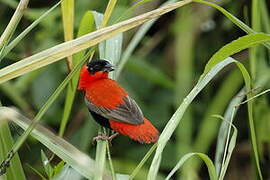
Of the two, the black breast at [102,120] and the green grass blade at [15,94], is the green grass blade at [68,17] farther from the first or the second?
the green grass blade at [15,94]

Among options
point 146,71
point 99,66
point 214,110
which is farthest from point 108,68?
point 214,110

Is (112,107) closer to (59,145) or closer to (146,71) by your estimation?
(59,145)

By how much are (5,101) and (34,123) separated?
2323mm

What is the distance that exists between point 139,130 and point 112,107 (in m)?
0.19

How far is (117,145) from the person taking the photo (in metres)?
3.60

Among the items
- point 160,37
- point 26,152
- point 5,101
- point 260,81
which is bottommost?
point 26,152

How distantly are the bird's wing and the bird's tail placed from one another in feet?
0.06

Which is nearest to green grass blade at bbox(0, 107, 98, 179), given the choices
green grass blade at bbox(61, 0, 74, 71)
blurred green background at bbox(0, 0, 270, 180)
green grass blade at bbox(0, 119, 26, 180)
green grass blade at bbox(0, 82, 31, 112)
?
green grass blade at bbox(0, 119, 26, 180)

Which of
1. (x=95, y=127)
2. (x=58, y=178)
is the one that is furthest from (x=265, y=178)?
(x=58, y=178)

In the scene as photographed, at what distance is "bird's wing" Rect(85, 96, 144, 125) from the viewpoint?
6.89 ft

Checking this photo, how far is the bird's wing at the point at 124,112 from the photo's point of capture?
2100 millimetres

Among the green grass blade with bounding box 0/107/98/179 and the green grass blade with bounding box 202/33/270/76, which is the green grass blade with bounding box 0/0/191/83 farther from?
the green grass blade with bounding box 202/33/270/76

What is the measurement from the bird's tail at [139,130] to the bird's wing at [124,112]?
0.02 meters

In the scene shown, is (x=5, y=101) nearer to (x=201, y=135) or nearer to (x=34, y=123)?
(x=201, y=135)
